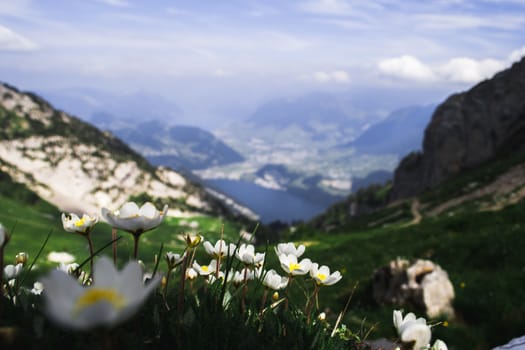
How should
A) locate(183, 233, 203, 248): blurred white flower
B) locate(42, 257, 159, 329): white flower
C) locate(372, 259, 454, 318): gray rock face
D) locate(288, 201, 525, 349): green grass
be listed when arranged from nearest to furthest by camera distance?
locate(42, 257, 159, 329): white flower, locate(183, 233, 203, 248): blurred white flower, locate(288, 201, 525, 349): green grass, locate(372, 259, 454, 318): gray rock face

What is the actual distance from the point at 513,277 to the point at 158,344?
438 inches

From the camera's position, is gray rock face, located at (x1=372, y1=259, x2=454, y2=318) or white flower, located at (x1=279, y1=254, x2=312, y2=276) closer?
white flower, located at (x1=279, y1=254, x2=312, y2=276)

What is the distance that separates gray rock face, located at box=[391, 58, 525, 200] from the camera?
73.1 m

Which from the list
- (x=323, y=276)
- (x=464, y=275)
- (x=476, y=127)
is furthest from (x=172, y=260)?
(x=476, y=127)

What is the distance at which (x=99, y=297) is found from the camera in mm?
1334

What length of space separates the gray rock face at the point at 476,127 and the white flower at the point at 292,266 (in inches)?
2913

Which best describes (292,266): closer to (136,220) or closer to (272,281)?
(272,281)

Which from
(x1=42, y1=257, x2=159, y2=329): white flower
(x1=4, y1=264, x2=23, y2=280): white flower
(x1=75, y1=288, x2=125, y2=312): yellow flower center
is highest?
(x1=42, y1=257, x2=159, y2=329): white flower

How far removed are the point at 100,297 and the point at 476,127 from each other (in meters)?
88.3

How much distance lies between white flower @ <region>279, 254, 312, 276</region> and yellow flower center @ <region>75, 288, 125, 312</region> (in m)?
1.64

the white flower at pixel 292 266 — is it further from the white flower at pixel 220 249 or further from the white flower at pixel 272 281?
the white flower at pixel 220 249

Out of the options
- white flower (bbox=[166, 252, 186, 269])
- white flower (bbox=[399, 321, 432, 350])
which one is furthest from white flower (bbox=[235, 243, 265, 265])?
white flower (bbox=[399, 321, 432, 350])

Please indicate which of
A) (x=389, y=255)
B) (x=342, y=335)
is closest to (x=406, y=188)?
(x=389, y=255)

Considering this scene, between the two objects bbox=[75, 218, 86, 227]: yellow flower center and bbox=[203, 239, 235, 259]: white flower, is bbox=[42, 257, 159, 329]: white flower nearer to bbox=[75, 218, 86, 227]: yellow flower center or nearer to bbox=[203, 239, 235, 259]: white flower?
bbox=[75, 218, 86, 227]: yellow flower center
